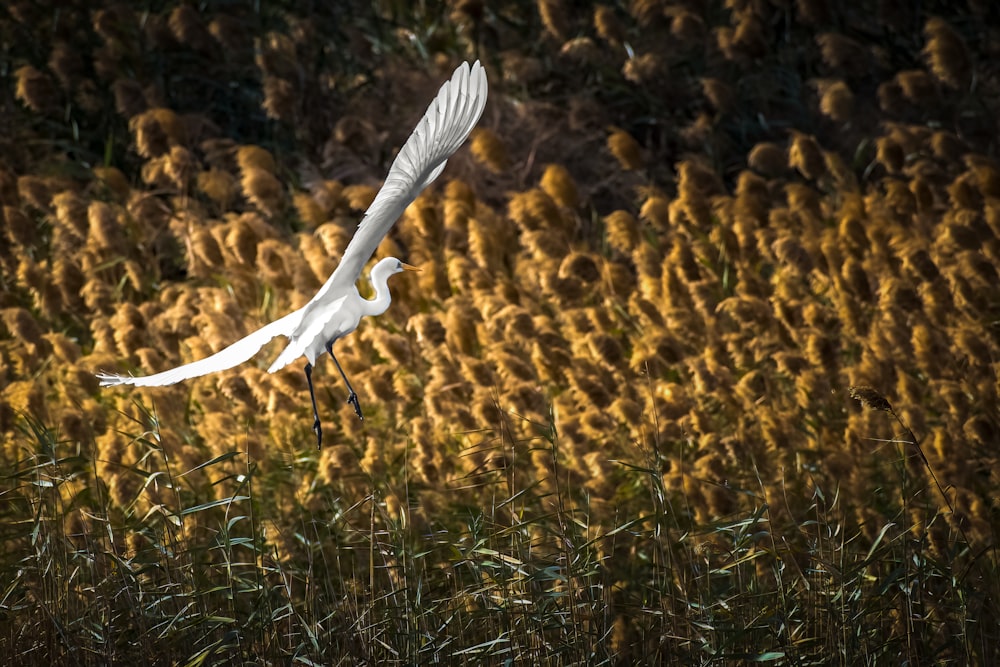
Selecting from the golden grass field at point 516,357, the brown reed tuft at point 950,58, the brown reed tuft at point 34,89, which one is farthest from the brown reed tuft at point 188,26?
the brown reed tuft at point 950,58

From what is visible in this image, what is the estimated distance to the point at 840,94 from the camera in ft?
20.6

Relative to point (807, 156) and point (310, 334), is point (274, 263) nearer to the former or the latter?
point (807, 156)

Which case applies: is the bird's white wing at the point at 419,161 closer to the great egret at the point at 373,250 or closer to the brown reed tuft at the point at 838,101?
the great egret at the point at 373,250

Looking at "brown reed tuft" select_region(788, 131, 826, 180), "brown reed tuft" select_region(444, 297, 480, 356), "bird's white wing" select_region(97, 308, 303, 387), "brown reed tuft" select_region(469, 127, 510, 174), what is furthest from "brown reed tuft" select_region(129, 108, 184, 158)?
"bird's white wing" select_region(97, 308, 303, 387)

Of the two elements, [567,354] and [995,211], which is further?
[995,211]

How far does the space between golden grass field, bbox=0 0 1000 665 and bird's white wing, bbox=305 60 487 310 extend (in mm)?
881

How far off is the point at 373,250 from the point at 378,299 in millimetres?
85

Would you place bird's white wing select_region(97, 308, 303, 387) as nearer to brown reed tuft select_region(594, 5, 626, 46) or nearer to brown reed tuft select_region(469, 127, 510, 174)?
brown reed tuft select_region(469, 127, 510, 174)

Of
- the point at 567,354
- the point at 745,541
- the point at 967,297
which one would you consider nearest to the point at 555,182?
the point at 567,354

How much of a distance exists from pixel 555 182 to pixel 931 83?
1740mm

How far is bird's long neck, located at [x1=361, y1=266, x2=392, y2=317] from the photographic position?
240 cm

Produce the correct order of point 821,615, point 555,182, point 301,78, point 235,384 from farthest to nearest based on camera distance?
1. point 301,78
2. point 555,182
3. point 235,384
4. point 821,615

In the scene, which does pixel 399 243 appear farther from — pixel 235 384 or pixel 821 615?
pixel 821 615

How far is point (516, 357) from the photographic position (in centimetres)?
496
